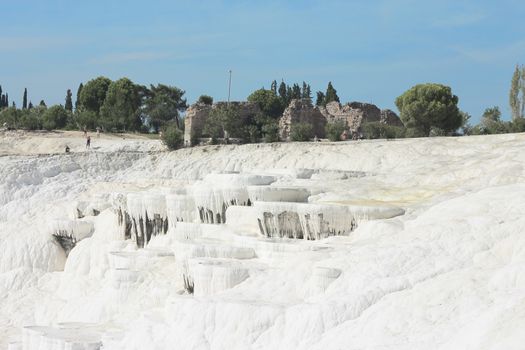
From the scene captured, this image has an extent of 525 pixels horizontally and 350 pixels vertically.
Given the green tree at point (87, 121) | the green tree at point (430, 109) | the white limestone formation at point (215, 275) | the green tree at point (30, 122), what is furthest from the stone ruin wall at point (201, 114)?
the white limestone formation at point (215, 275)

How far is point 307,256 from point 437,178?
21.7 feet

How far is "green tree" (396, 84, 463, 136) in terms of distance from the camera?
36.8 metres

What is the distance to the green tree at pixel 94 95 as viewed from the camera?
181 feet

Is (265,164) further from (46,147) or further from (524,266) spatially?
(524,266)

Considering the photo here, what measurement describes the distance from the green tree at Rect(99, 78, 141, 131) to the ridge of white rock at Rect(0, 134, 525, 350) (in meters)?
14.8

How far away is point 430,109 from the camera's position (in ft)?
120

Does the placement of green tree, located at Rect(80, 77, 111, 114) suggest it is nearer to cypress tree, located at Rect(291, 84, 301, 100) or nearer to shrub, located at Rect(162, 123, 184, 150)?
cypress tree, located at Rect(291, 84, 301, 100)

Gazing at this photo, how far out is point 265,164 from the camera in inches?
1159

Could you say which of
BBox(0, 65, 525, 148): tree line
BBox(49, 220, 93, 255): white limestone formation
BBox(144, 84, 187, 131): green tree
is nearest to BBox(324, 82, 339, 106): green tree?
Result: BBox(0, 65, 525, 148): tree line

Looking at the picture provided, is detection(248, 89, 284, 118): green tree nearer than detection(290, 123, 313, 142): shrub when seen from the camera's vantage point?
No

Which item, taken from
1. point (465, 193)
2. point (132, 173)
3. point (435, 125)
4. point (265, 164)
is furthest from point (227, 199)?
point (435, 125)

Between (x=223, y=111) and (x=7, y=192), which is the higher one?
(x=223, y=111)

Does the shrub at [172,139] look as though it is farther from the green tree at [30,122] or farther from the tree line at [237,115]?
the green tree at [30,122]

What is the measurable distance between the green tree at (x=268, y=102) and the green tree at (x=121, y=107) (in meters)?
5.94
